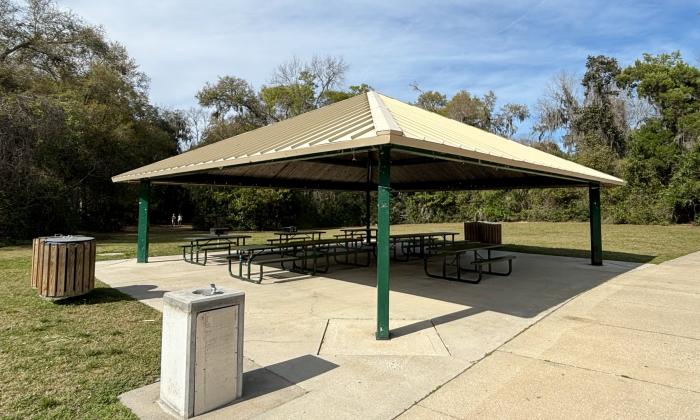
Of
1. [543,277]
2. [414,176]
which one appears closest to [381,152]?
[543,277]

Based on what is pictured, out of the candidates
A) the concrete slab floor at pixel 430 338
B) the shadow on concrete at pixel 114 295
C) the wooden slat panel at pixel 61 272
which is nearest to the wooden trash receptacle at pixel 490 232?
the concrete slab floor at pixel 430 338

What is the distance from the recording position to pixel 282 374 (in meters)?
3.34

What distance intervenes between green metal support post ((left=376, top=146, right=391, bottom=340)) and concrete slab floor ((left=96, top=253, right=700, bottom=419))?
216 millimetres

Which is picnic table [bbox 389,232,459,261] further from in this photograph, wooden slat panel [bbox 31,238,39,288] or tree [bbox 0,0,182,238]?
tree [bbox 0,0,182,238]

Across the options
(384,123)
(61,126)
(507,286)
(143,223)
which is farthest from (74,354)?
(61,126)

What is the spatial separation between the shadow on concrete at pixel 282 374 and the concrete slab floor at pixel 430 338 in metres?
0.02

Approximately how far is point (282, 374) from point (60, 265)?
4018mm

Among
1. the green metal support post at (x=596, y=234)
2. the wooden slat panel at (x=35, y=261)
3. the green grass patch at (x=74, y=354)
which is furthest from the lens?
the green metal support post at (x=596, y=234)

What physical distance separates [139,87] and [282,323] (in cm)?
2581

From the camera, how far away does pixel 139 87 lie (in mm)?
25297

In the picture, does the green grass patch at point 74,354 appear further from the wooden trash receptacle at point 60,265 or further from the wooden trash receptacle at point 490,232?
the wooden trash receptacle at point 490,232

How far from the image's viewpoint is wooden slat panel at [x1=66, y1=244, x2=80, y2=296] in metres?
5.42

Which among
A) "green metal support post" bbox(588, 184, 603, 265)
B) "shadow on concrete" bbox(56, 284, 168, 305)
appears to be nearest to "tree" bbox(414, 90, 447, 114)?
"green metal support post" bbox(588, 184, 603, 265)

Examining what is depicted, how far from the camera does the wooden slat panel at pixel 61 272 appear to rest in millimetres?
5344
